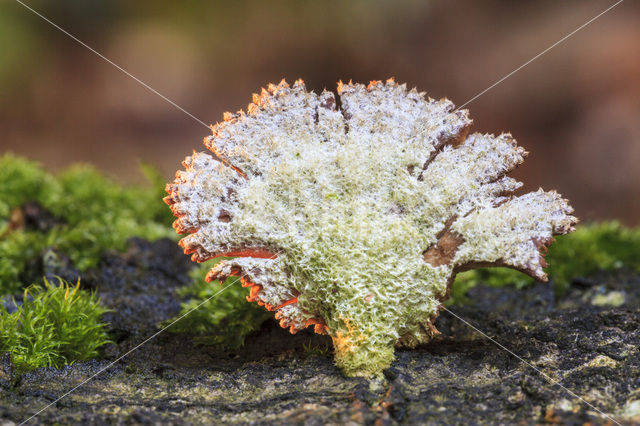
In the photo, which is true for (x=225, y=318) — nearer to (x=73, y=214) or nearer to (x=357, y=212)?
(x=357, y=212)

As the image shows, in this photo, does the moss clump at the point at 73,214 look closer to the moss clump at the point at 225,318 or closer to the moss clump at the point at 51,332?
the moss clump at the point at 51,332

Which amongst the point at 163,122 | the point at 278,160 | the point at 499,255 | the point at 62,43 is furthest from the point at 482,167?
the point at 62,43

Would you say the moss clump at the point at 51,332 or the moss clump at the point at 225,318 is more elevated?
the moss clump at the point at 225,318

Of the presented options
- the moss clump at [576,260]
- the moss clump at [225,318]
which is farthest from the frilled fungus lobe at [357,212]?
the moss clump at [576,260]

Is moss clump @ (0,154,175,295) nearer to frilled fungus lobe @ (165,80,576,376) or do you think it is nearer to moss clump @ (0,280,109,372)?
moss clump @ (0,280,109,372)

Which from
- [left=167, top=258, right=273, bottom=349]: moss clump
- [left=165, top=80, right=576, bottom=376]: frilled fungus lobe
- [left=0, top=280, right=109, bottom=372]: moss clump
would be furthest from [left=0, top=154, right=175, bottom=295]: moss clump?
[left=165, top=80, right=576, bottom=376]: frilled fungus lobe

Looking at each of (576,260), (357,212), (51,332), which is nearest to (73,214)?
(51,332)
